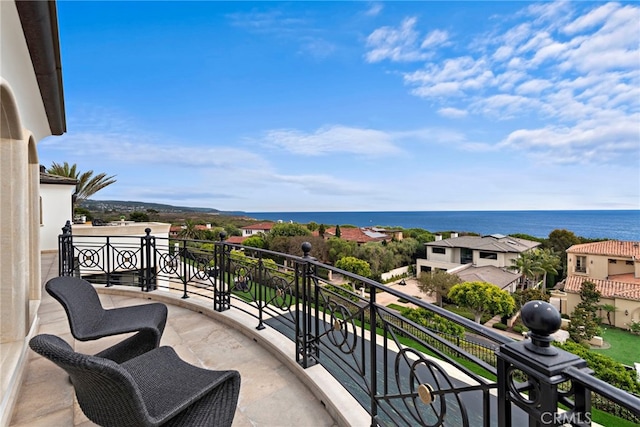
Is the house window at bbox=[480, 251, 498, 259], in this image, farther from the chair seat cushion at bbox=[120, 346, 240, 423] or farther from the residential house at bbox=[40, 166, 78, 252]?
the chair seat cushion at bbox=[120, 346, 240, 423]

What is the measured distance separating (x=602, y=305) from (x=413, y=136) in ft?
60.3

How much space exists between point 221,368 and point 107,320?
3.69ft

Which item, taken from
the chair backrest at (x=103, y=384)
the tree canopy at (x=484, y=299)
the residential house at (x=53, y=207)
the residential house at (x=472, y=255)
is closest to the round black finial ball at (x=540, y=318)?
the chair backrest at (x=103, y=384)

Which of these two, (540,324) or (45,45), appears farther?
(45,45)

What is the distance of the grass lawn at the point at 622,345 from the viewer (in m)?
14.6

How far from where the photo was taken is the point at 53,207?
11.0m

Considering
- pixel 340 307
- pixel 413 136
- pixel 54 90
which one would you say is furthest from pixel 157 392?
pixel 413 136

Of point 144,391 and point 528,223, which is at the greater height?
point 144,391

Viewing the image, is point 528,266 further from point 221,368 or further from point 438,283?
point 221,368

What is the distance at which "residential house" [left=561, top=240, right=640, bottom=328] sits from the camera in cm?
1773

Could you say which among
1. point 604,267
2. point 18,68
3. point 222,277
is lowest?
point 604,267

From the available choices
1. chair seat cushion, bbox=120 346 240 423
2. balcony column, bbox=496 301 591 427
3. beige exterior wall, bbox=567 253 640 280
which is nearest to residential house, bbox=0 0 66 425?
chair seat cushion, bbox=120 346 240 423

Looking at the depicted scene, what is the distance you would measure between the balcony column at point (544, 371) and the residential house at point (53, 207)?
1409 centimetres

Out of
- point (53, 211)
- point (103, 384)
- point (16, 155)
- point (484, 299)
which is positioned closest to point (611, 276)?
point (484, 299)
